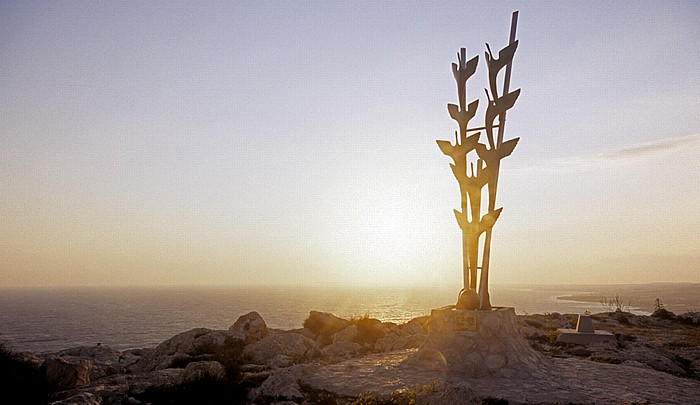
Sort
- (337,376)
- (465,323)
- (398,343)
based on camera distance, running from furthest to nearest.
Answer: (398,343) < (465,323) < (337,376)

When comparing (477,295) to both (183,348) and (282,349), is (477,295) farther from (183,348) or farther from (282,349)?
(183,348)

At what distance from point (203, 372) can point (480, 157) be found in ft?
29.6

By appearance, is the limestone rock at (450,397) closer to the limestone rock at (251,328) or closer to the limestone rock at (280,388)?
the limestone rock at (280,388)

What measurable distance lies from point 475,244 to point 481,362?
333 centimetres

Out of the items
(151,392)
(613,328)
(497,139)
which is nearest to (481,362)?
(497,139)

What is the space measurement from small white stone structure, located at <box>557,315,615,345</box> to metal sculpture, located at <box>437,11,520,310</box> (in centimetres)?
565

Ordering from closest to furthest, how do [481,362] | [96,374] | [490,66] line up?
[481,362] < [96,374] < [490,66]

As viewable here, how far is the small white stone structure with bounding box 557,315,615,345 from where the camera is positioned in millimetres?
17000

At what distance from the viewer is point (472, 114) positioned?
1416 cm

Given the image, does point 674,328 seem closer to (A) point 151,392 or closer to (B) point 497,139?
(B) point 497,139

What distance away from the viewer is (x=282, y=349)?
1616 centimetres

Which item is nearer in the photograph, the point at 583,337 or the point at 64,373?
the point at 64,373

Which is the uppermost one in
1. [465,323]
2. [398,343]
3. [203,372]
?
[465,323]

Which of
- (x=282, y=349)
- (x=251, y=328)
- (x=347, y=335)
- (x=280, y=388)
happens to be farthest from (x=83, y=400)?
(x=347, y=335)
